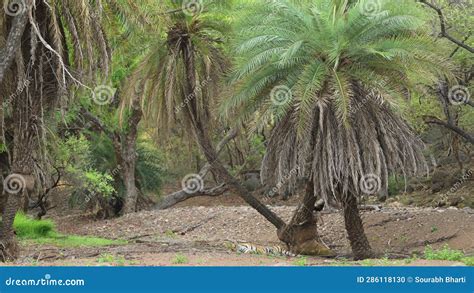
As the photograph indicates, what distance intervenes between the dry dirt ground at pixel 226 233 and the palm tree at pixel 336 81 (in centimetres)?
231

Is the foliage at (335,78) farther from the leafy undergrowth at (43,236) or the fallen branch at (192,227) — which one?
the fallen branch at (192,227)

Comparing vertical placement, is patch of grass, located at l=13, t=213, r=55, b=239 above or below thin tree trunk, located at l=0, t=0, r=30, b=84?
below

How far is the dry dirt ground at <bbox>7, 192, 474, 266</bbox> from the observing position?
47.2 ft

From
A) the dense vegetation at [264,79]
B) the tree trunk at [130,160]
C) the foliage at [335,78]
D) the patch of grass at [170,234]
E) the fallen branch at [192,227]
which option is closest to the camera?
the dense vegetation at [264,79]

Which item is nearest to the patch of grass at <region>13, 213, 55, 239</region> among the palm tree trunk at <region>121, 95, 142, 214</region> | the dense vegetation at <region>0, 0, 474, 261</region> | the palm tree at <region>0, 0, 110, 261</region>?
the dense vegetation at <region>0, 0, 474, 261</region>

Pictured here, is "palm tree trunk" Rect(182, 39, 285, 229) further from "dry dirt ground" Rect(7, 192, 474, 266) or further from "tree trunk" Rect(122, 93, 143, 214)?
"tree trunk" Rect(122, 93, 143, 214)

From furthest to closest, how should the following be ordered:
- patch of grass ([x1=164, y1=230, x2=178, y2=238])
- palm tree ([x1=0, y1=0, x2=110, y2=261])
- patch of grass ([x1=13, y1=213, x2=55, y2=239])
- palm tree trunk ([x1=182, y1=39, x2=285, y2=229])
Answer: patch of grass ([x1=164, y1=230, x2=178, y2=238])
patch of grass ([x1=13, y1=213, x2=55, y2=239])
palm tree trunk ([x1=182, y1=39, x2=285, y2=229])
palm tree ([x1=0, y1=0, x2=110, y2=261])

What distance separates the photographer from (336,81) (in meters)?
14.8

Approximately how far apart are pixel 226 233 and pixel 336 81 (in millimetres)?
10609

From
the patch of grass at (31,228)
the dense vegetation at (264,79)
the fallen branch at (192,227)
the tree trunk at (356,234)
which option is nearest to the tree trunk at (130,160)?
the fallen branch at (192,227)

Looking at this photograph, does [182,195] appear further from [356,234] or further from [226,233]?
[356,234]

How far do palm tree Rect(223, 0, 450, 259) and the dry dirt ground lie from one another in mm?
2305

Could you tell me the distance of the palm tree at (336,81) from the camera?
1490cm

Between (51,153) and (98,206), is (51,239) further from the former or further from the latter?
(98,206)
